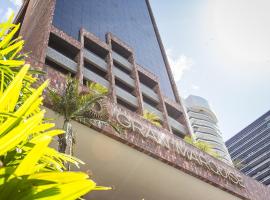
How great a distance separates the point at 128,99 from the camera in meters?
28.9

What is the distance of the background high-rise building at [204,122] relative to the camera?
96.6 meters

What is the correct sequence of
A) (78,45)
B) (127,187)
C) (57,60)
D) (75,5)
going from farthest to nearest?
(75,5) < (78,45) < (57,60) < (127,187)

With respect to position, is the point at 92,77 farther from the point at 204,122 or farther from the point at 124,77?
the point at 204,122

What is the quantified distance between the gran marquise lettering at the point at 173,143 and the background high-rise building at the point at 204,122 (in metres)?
77.2

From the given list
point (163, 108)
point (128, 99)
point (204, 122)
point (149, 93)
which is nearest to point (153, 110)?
point (163, 108)

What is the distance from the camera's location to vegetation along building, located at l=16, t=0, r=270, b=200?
14281mm

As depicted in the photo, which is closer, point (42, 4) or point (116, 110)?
point (116, 110)

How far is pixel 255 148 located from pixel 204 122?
18.1 m

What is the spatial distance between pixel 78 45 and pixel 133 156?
15237mm

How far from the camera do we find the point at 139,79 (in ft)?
113

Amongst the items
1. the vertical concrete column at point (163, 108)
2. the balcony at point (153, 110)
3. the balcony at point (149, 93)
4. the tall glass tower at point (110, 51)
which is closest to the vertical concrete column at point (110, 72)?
the tall glass tower at point (110, 51)

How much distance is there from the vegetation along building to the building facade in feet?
213

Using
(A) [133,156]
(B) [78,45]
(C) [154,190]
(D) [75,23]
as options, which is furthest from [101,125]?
(D) [75,23]

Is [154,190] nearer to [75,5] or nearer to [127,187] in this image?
[127,187]
